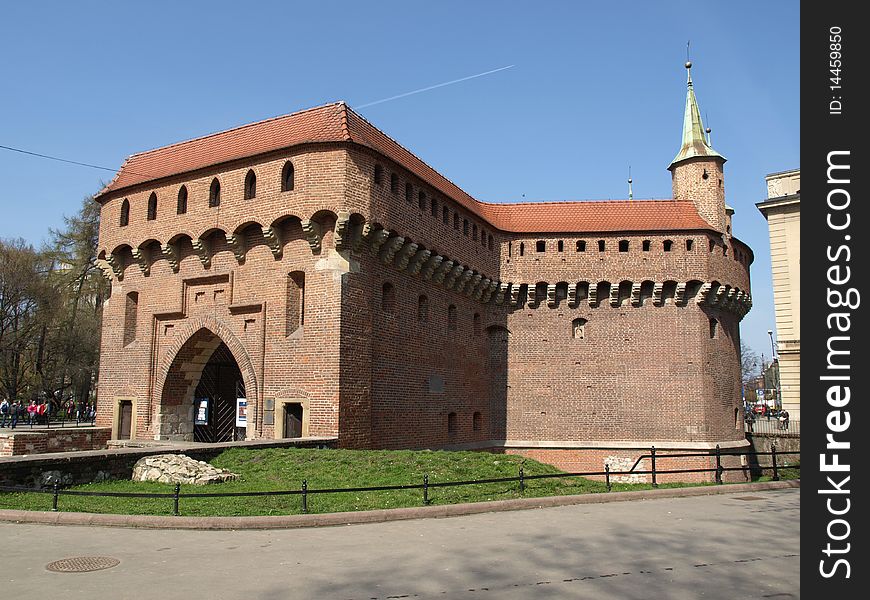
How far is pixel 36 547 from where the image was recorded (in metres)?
8.66

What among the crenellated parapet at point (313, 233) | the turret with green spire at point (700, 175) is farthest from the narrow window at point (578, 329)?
the crenellated parapet at point (313, 233)

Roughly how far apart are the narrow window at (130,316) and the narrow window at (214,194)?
4.51 metres

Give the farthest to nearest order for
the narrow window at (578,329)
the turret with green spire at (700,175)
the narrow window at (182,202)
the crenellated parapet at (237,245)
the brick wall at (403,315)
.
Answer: the turret with green spire at (700,175) → the narrow window at (578,329) → the narrow window at (182,202) → the crenellated parapet at (237,245) → the brick wall at (403,315)

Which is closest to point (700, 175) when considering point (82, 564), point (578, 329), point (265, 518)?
point (578, 329)

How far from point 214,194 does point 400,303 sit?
20.8ft

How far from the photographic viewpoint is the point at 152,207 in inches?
888

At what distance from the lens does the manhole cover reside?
24.9 ft

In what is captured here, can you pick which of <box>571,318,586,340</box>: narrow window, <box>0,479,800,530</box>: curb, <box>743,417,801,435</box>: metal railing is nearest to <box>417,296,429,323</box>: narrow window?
<box>571,318,586,340</box>: narrow window

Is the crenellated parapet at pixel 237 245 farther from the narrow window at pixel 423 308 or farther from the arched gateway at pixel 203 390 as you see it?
the narrow window at pixel 423 308

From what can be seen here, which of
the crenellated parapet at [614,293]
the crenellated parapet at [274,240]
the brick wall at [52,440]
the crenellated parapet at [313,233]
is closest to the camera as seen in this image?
the brick wall at [52,440]

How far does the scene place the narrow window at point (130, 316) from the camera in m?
22.9

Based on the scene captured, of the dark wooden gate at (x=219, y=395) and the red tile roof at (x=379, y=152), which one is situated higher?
the red tile roof at (x=379, y=152)

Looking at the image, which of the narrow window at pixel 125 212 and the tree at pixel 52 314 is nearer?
the narrow window at pixel 125 212

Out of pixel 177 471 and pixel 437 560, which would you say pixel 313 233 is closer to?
pixel 177 471
